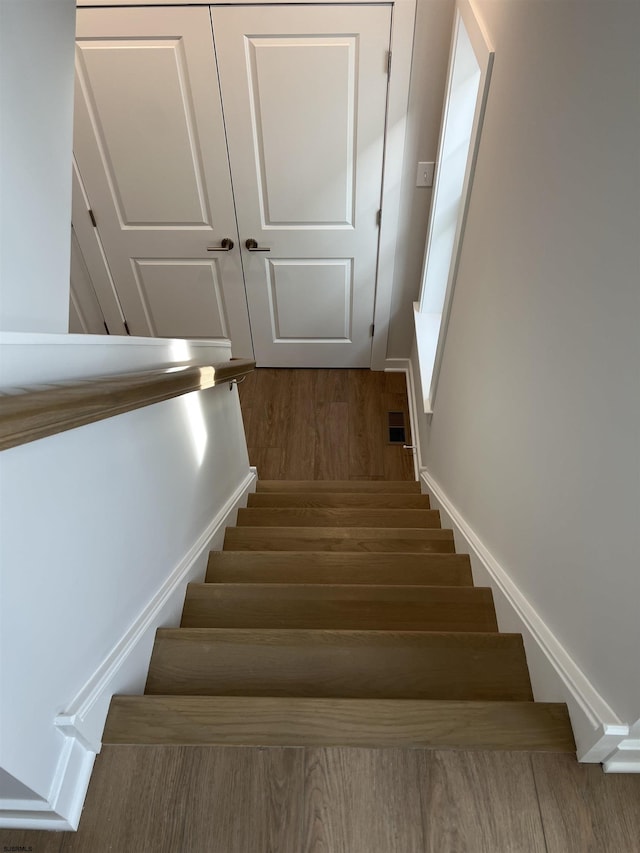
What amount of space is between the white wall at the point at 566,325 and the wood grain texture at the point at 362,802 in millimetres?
391

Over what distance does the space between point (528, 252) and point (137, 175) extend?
2501mm

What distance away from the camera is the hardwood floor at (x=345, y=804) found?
33.2 inches

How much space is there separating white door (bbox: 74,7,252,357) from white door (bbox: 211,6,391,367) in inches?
4.5

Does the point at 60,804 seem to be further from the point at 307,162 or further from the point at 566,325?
the point at 307,162

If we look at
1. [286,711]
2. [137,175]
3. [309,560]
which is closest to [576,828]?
[286,711]

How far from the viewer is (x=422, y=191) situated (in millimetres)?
2912

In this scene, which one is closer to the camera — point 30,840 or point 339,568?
point 30,840

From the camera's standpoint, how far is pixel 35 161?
997 millimetres

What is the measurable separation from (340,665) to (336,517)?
1.14 m

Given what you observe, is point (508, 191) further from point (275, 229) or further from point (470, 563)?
point (275, 229)

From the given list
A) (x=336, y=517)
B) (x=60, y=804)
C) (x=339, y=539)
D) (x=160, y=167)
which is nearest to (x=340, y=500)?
(x=336, y=517)

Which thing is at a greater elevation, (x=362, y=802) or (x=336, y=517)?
(x=362, y=802)

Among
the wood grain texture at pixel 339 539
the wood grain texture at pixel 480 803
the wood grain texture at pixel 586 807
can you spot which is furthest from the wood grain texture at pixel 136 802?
the wood grain texture at pixel 339 539

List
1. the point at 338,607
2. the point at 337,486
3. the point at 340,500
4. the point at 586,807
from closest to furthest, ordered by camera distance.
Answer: the point at 586,807
the point at 338,607
the point at 340,500
the point at 337,486
